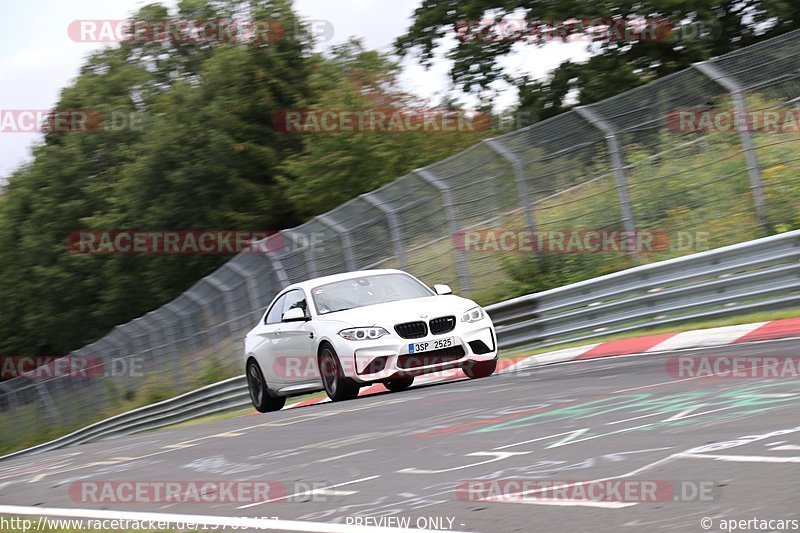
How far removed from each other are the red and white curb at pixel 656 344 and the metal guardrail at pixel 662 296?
1.88 feet

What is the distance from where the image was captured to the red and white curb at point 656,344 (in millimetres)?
12047

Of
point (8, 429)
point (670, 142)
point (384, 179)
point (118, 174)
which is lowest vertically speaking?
point (8, 429)

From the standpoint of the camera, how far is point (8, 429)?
1690 inches

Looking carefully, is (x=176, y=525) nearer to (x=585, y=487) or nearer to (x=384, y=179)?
(x=585, y=487)

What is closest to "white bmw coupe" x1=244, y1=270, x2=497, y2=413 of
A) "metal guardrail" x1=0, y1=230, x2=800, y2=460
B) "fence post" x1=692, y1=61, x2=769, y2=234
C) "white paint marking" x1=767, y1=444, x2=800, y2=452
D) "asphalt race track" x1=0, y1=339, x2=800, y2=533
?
"asphalt race track" x1=0, y1=339, x2=800, y2=533

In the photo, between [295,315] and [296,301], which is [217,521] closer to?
[295,315]

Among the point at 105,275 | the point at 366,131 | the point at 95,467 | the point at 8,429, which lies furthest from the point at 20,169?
the point at 95,467

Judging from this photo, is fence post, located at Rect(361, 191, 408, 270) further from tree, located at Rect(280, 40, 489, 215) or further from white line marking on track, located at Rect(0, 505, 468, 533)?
tree, located at Rect(280, 40, 489, 215)

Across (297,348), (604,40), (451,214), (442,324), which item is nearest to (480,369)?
(442,324)

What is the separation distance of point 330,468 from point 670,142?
8.82 metres

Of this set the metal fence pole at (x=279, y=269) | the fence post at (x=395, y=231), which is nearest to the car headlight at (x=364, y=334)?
the fence post at (x=395, y=231)

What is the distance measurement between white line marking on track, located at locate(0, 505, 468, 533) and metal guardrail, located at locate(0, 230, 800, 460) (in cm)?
827

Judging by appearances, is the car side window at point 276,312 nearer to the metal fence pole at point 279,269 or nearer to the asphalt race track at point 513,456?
the asphalt race track at point 513,456

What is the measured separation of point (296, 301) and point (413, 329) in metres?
2.25
